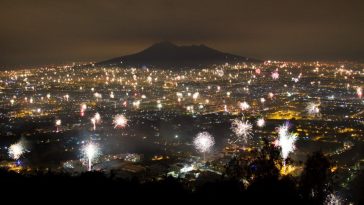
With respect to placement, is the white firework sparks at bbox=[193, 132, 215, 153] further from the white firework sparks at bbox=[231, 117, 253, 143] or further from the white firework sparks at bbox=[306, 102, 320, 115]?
the white firework sparks at bbox=[306, 102, 320, 115]

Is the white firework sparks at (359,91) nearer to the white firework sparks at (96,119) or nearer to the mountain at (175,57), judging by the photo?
the white firework sparks at (96,119)

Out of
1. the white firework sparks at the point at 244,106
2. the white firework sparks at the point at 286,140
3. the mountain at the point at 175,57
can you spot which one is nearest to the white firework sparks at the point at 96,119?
the white firework sparks at the point at 244,106

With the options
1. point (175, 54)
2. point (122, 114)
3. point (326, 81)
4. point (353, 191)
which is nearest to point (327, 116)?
point (122, 114)

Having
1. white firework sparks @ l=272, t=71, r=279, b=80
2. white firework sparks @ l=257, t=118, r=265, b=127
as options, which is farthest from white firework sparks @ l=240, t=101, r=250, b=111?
white firework sparks @ l=272, t=71, r=279, b=80

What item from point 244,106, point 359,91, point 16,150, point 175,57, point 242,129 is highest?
point 175,57

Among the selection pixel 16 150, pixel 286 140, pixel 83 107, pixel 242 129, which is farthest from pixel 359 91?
pixel 16 150

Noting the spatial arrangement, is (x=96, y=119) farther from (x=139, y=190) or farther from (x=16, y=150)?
(x=139, y=190)
